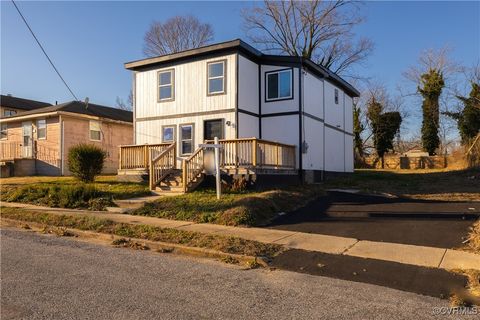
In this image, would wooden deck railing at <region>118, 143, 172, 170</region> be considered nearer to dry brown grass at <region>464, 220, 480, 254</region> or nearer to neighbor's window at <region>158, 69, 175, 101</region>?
neighbor's window at <region>158, 69, 175, 101</region>

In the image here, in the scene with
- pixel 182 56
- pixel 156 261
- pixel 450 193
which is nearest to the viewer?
pixel 156 261

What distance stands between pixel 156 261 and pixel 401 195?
449 inches

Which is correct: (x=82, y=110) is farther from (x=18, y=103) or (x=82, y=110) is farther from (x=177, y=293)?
(x=177, y=293)

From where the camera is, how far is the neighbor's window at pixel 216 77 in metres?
18.7

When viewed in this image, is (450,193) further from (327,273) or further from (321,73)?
(327,273)

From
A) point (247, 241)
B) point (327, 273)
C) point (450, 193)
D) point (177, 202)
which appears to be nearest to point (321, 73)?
point (450, 193)

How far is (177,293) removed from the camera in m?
5.38

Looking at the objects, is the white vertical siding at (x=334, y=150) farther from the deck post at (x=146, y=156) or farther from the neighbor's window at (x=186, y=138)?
the deck post at (x=146, y=156)

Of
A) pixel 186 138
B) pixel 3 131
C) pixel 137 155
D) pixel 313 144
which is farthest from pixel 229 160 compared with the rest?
pixel 3 131

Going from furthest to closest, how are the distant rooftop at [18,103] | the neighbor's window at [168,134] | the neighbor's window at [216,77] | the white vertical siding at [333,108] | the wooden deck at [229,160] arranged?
the distant rooftop at [18,103]
the white vertical siding at [333,108]
the neighbor's window at [168,134]
the neighbor's window at [216,77]
the wooden deck at [229,160]

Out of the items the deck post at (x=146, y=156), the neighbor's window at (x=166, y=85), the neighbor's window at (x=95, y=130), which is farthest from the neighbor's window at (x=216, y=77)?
the neighbor's window at (x=95, y=130)

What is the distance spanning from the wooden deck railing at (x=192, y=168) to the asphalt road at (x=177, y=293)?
7583mm

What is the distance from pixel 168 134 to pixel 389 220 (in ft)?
41.3

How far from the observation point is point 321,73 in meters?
21.1
